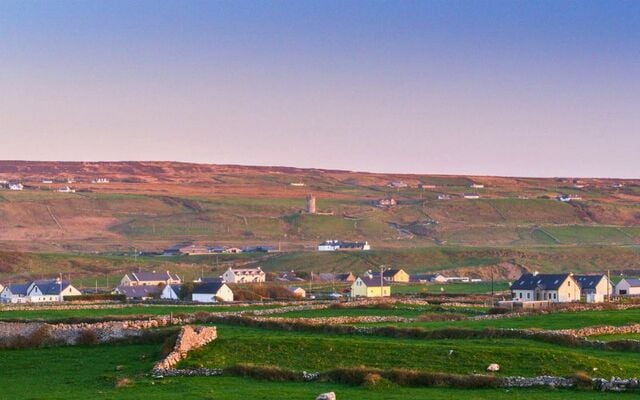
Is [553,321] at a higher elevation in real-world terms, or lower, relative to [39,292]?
higher

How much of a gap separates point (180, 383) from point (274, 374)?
3.04 metres

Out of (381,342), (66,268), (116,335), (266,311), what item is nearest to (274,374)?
(381,342)

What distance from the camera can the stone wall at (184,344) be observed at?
3600 cm

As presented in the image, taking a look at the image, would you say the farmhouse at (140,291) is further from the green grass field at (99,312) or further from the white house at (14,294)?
the green grass field at (99,312)

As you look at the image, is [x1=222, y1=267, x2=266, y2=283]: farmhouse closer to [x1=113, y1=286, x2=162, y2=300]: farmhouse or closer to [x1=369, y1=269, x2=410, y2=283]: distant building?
[x1=369, y1=269, x2=410, y2=283]: distant building

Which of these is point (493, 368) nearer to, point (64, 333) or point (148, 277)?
point (64, 333)

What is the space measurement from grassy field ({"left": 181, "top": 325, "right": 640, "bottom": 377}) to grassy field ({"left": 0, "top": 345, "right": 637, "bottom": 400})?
8.32 feet

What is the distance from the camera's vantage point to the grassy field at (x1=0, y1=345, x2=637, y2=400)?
3083 cm

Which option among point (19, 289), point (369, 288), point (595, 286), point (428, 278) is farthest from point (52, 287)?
point (595, 286)

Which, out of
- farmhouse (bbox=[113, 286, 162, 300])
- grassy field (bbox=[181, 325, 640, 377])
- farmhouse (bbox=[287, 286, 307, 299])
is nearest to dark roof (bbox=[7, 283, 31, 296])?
farmhouse (bbox=[113, 286, 162, 300])

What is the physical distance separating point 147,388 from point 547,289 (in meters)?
58.1

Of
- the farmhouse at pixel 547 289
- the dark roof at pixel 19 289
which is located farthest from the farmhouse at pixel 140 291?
the farmhouse at pixel 547 289

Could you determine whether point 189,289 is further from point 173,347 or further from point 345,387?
point 345,387

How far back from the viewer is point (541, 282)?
286 feet
